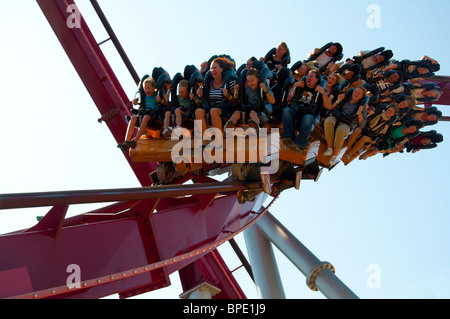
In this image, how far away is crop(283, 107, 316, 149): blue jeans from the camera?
4.34 metres

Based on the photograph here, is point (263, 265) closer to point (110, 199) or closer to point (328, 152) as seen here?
point (328, 152)

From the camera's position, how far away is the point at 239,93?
440cm

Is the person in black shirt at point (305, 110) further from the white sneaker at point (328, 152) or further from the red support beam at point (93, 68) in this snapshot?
the red support beam at point (93, 68)

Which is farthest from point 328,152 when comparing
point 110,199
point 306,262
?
point 110,199

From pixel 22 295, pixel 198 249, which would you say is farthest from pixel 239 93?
pixel 22 295

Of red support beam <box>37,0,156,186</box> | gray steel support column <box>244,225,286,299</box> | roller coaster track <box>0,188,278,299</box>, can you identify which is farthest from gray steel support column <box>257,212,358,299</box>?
roller coaster track <box>0,188,278,299</box>

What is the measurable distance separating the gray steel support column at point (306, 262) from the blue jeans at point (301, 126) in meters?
1.60

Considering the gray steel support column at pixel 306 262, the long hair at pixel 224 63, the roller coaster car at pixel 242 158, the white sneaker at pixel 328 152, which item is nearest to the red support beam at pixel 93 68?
the roller coaster car at pixel 242 158

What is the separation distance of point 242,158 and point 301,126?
0.62 meters

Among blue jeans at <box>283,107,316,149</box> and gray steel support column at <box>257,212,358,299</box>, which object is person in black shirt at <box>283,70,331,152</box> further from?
gray steel support column at <box>257,212,358,299</box>

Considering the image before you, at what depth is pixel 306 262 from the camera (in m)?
5.71

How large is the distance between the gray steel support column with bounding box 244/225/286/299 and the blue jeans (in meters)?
2.19

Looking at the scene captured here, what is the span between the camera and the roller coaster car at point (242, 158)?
417 cm
